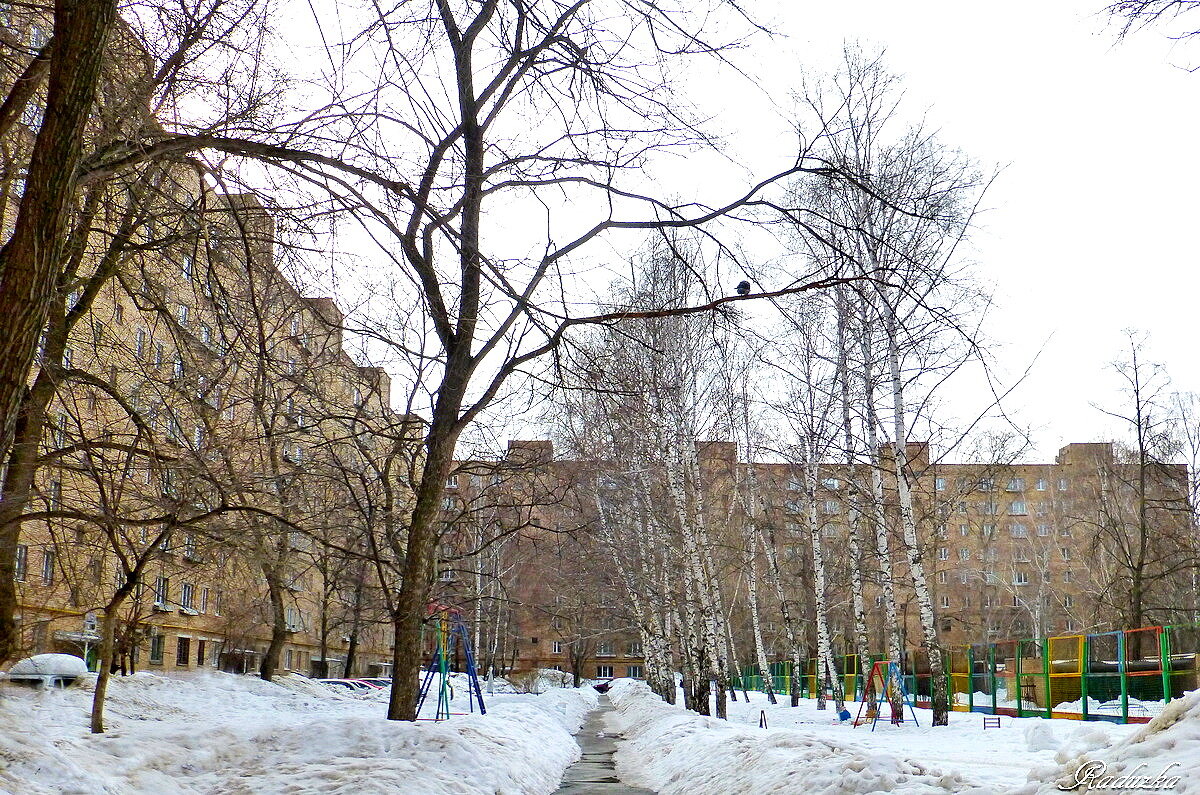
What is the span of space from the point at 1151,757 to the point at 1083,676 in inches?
567

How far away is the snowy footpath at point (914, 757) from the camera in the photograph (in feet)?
18.0

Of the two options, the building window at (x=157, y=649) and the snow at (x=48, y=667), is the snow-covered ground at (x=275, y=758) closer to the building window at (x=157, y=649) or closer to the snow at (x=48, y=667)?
the snow at (x=48, y=667)

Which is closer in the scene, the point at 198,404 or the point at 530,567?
the point at 198,404

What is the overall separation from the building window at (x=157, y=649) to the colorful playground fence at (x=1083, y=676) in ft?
97.6

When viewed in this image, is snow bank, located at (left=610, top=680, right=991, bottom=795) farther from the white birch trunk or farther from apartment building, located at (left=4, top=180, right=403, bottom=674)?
apartment building, located at (left=4, top=180, right=403, bottom=674)

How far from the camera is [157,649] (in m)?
39.0

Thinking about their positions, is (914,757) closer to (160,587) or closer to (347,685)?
(160,587)

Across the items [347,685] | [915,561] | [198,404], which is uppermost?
[198,404]

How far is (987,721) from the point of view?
1822 cm

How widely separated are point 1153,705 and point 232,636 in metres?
31.9

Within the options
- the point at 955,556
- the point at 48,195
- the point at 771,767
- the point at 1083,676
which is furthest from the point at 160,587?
the point at 955,556

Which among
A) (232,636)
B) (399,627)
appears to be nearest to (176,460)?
(399,627)
